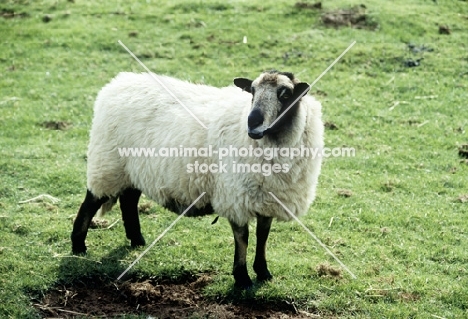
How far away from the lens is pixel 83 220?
7992 mm

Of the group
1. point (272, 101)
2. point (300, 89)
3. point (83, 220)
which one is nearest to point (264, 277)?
point (272, 101)

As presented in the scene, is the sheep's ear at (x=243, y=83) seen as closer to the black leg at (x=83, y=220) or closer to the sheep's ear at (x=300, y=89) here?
the sheep's ear at (x=300, y=89)

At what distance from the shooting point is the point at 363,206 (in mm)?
9344

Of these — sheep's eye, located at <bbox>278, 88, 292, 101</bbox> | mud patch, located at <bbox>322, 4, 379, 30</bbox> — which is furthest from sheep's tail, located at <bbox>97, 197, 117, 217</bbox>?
mud patch, located at <bbox>322, 4, 379, 30</bbox>

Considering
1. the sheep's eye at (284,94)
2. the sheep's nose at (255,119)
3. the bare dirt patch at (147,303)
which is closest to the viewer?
the sheep's nose at (255,119)

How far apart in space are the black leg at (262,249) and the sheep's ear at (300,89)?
144 centimetres

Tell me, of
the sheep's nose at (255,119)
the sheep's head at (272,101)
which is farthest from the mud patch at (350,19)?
the sheep's nose at (255,119)

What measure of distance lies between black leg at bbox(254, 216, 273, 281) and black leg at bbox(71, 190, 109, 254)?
2.06 m

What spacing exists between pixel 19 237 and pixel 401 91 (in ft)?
28.0

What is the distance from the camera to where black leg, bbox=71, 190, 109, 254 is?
7.99 m

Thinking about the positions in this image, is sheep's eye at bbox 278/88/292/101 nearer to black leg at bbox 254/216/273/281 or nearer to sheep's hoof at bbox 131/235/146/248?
black leg at bbox 254/216/273/281

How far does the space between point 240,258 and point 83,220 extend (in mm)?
2168

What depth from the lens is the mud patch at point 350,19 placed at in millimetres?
15797

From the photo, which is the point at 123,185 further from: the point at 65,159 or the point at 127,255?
the point at 65,159
